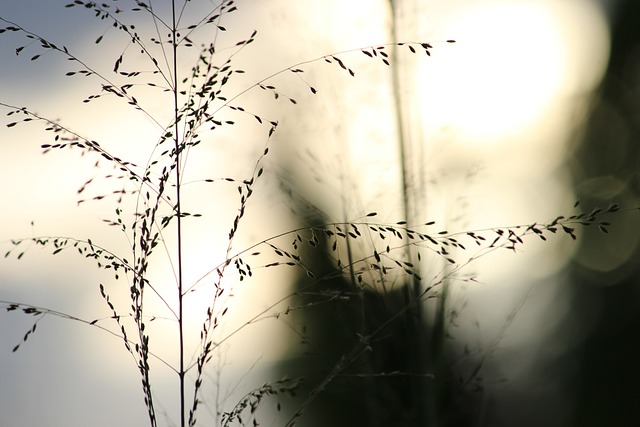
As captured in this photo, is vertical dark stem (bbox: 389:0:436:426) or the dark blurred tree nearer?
vertical dark stem (bbox: 389:0:436:426)

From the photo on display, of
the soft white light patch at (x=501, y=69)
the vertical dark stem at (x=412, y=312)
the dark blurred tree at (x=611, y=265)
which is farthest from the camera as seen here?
the dark blurred tree at (x=611, y=265)

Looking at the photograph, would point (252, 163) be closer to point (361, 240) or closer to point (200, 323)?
point (361, 240)

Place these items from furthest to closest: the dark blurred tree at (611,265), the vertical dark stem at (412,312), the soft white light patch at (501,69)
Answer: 1. the dark blurred tree at (611,265)
2. the soft white light patch at (501,69)
3. the vertical dark stem at (412,312)

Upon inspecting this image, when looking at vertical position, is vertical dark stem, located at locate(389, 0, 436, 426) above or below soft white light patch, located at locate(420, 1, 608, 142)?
below

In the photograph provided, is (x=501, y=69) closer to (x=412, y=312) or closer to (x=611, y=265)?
(x=412, y=312)

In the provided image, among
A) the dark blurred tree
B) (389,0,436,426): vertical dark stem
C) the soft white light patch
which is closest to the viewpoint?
(389,0,436,426): vertical dark stem

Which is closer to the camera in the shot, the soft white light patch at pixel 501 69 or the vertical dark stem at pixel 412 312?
the vertical dark stem at pixel 412 312

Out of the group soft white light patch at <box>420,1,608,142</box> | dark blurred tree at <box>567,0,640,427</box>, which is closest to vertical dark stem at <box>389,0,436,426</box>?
soft white light patch at <box>420,1,608,142</box>

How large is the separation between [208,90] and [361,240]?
91 centimetres

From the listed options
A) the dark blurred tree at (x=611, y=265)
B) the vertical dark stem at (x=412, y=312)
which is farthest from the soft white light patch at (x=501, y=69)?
the dark blurred tree at (x=611, y=265)

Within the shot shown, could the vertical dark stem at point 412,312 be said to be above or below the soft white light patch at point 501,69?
below

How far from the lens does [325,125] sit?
8.21 ft

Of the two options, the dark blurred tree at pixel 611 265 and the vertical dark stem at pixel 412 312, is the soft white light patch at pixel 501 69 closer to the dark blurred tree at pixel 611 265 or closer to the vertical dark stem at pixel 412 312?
the vertical dark stem at pixel 412 312

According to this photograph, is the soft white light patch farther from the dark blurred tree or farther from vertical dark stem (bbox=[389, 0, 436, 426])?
the dark blurred tree
